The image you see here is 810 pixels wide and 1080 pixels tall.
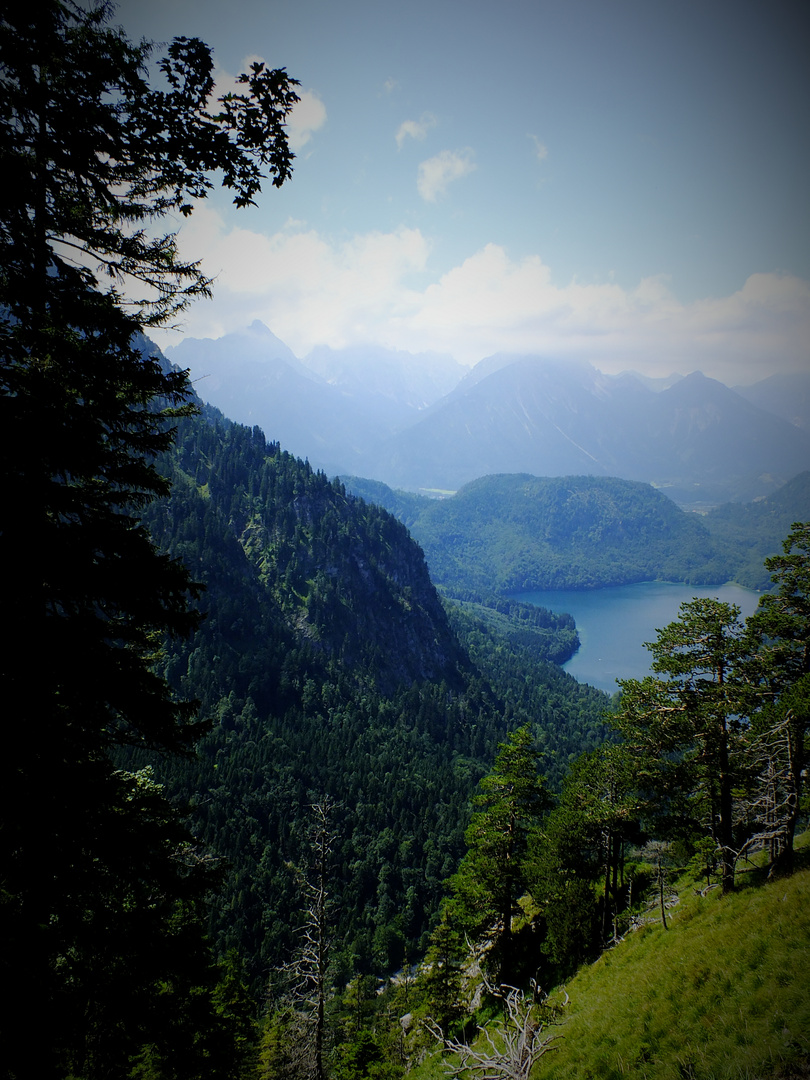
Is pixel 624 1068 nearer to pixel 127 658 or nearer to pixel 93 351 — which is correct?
pixel 127 658

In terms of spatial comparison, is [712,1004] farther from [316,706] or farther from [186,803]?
[316,706]

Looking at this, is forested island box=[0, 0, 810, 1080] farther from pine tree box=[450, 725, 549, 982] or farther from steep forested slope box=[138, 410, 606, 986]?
steep forested slope box=[138, 410, 606, 986]

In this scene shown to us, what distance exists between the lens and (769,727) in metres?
14.7

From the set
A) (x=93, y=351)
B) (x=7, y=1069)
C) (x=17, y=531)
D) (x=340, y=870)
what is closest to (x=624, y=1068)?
(x=7, y=1069)

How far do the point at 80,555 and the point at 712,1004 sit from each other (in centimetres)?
1591

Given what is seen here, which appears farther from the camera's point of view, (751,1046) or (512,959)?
(512,959)

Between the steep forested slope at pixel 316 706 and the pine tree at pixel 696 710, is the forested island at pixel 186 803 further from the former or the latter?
the steep forested slope at pixel 316 706

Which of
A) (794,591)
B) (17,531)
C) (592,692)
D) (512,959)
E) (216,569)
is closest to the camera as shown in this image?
(17,531)

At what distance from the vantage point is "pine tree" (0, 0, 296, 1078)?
20.6 ft

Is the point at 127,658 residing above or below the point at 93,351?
below

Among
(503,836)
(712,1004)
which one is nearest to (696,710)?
(712,1004)

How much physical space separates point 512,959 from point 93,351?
32.3 m

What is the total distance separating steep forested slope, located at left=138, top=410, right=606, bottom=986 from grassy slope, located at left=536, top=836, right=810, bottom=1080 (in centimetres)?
2293

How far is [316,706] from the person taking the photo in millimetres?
131375
